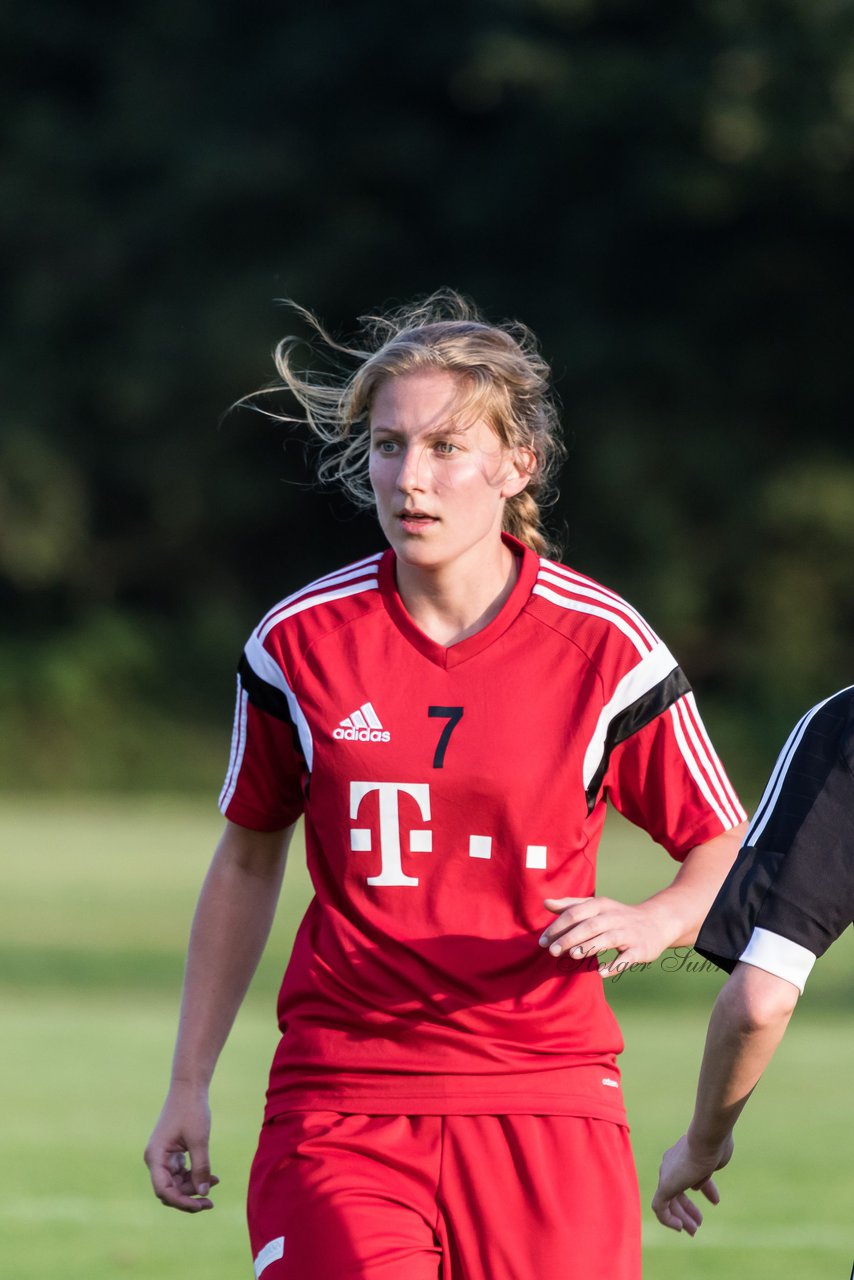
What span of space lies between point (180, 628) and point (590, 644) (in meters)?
28.8

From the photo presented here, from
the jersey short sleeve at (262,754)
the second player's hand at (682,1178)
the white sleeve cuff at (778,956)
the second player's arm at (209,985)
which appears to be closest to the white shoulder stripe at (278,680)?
the jersey short sleeve at (262,754)

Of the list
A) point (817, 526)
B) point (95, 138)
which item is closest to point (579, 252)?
point (817, 526)

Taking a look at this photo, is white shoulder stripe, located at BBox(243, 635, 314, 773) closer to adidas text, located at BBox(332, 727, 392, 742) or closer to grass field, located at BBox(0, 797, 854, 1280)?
adidas text, located at BBox(332, 727, 392, 742)

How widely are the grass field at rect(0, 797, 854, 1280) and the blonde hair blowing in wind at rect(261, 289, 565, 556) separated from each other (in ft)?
9.92

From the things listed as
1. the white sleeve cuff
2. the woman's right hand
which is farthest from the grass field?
the white sleeve cuff

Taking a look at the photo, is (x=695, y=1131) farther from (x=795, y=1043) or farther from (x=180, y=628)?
(x=180, y=628)

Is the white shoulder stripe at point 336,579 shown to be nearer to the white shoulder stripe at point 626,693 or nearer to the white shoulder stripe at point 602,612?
the white shoulder stripe at point 602,612

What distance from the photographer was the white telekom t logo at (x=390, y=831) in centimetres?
304

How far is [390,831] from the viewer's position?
3051mm

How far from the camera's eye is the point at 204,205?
31578 mm

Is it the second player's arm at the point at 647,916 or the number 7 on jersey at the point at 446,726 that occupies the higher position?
the number 7 on jersey at the point at 446,726

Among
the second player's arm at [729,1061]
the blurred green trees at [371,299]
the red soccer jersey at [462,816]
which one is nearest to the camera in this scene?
the second player's arm at [729,1061]

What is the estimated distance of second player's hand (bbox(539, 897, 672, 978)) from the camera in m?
2.85

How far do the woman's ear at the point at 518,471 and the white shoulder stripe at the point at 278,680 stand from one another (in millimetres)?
466
